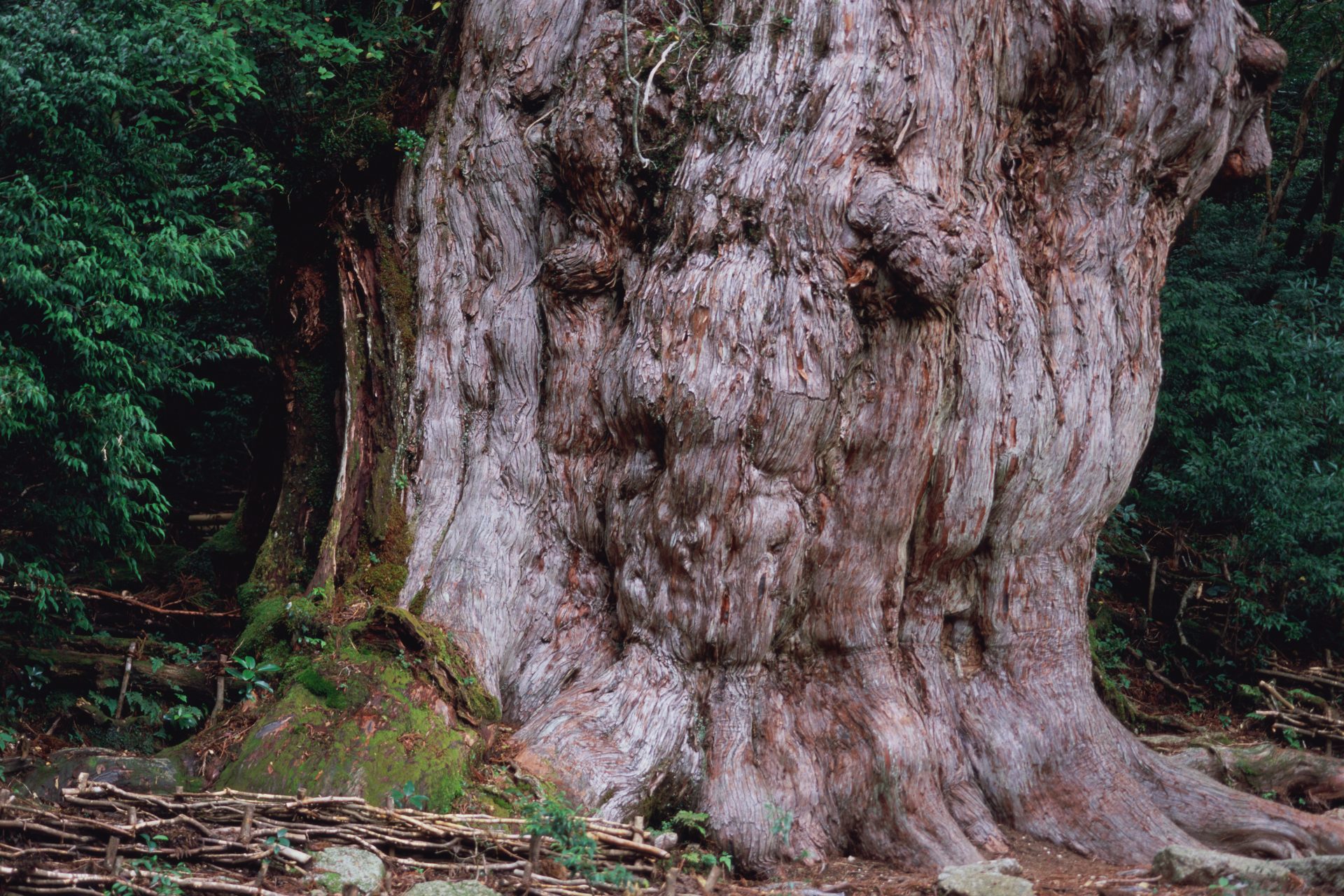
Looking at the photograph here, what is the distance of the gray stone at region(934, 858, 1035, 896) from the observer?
13.3 feet

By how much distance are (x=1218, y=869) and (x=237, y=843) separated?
12.9 feet

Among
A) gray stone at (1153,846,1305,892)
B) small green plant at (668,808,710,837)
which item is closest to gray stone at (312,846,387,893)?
small green plant at (668,808,710,837)

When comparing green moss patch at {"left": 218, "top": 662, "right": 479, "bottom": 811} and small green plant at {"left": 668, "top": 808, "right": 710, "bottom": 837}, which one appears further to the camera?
small green plant at {"left": 668, "top": 808, "right": 710, "bottom": 837}

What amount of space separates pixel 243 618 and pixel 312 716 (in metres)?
1.88

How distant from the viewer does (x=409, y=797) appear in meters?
4.33

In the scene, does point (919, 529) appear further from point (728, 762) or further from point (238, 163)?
point (238, 163)

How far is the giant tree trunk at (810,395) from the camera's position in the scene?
16.6 feet

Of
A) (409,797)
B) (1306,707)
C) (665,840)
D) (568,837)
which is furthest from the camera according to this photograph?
(1306,707)

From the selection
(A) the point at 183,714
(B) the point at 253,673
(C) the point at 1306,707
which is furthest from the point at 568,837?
(C) the point at 1306,707

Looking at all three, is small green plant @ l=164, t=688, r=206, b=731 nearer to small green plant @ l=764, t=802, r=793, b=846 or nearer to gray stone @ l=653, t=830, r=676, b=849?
gray stone @ l=653, t=830, r=676, b=849

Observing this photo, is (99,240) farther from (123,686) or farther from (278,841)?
(278,841)

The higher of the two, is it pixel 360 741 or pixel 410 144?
pixel 410 144

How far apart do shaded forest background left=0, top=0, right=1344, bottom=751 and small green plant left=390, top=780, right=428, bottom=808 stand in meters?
0.98

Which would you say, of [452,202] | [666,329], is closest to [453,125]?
[452,202]
